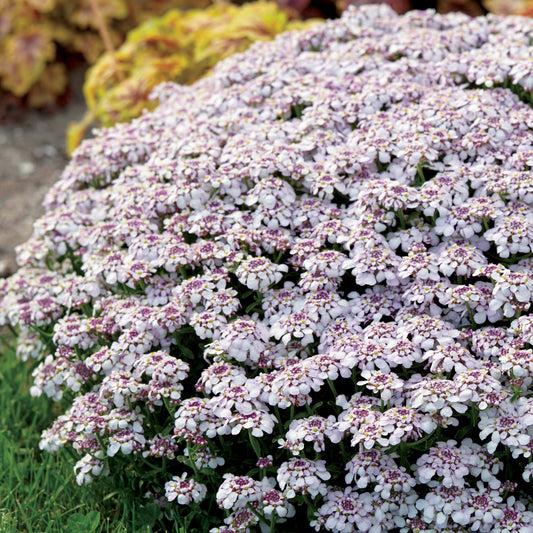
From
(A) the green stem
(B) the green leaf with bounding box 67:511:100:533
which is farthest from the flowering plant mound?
(B) the green leaf with bounding box 67:511:100:533

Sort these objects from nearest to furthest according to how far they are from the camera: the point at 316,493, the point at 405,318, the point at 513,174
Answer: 1. the point at 316,493
2. the point at 405,318
3. the point at 513,174

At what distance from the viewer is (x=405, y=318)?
2344 millimetres

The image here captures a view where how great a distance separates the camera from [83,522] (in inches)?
99.5

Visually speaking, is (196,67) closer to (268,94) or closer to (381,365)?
(268,94)

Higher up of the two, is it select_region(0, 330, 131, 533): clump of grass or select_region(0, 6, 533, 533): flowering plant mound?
select_region(0, 6, 533, 533): flowering plant mound

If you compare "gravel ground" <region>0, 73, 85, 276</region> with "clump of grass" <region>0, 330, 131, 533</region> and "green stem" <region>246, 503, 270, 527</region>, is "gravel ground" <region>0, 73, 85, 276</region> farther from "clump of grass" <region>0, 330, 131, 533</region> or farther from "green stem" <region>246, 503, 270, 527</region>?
"green stem" <region>246, 503, 270, 527</region>

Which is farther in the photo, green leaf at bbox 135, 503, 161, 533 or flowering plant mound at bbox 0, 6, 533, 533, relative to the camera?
green leaf at bbox 135, 503, 161, 533

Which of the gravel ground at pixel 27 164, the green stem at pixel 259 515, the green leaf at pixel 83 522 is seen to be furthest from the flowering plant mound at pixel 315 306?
the gravel ground at pixel 27 164

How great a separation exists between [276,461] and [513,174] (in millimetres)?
1240

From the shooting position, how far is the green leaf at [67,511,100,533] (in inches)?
98.8

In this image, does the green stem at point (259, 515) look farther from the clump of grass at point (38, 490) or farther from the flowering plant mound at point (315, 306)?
the clump of grass at point (38, 490)

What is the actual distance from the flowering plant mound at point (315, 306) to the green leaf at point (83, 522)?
0.48 feet

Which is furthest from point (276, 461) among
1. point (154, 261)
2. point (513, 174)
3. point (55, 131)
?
point (55, 131)

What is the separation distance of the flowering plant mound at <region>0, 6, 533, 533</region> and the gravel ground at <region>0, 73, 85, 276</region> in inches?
81.0
